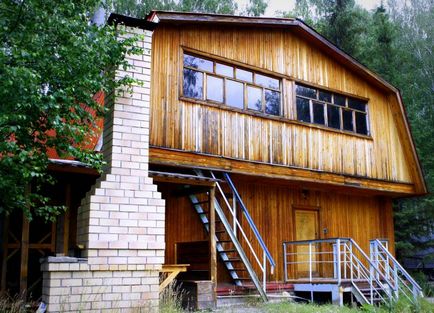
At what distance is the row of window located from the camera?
38.1 feet

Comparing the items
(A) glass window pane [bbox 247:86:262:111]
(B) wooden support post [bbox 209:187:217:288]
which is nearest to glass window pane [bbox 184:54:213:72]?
(A) glass window pane [bbox 247:86:262:111]

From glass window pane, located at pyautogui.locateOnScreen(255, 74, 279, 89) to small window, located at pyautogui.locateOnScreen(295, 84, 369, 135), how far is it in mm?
773

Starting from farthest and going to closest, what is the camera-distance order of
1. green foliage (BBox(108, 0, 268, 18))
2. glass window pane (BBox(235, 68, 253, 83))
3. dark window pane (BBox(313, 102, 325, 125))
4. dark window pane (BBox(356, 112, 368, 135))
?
green foliage (BBox(108, 0, 268, 18)) → dark window pane (BBox(356, 112, 368, 135)) → dark window pane (BBox(313, 102, 325, 125)) → glass window pane (BBox(235, 68, 253, 83))

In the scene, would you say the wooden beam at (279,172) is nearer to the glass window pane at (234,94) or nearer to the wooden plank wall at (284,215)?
the wooden plank wall at (284,215)

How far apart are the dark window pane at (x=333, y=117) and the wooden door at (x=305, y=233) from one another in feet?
8.30

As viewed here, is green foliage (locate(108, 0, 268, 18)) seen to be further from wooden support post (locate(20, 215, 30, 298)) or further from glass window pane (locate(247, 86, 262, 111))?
wooden support post (locate(20, 215, 30, 298))

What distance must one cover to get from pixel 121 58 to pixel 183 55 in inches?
180

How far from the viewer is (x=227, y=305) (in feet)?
31.9

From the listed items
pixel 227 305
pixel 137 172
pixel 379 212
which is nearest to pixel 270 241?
pixel 227 305

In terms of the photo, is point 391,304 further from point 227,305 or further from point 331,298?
point 227,305

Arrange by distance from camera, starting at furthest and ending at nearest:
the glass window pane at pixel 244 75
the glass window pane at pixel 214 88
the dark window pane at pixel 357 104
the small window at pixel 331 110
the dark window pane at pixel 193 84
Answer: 1. the dark window pane at pixel 357 104
2. the small window at pixel 331 110
3. the glass window pane at pixel 244 75
4. the glass window pane at pixel 214 88
5. the dark window pane at pixel 193 84

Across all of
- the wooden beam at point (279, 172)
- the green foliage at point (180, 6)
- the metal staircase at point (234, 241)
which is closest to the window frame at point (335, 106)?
the wooden beam at point (279, 172)

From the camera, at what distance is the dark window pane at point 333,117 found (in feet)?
47.1

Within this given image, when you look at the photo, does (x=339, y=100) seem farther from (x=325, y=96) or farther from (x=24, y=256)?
(x=24, y=256)
